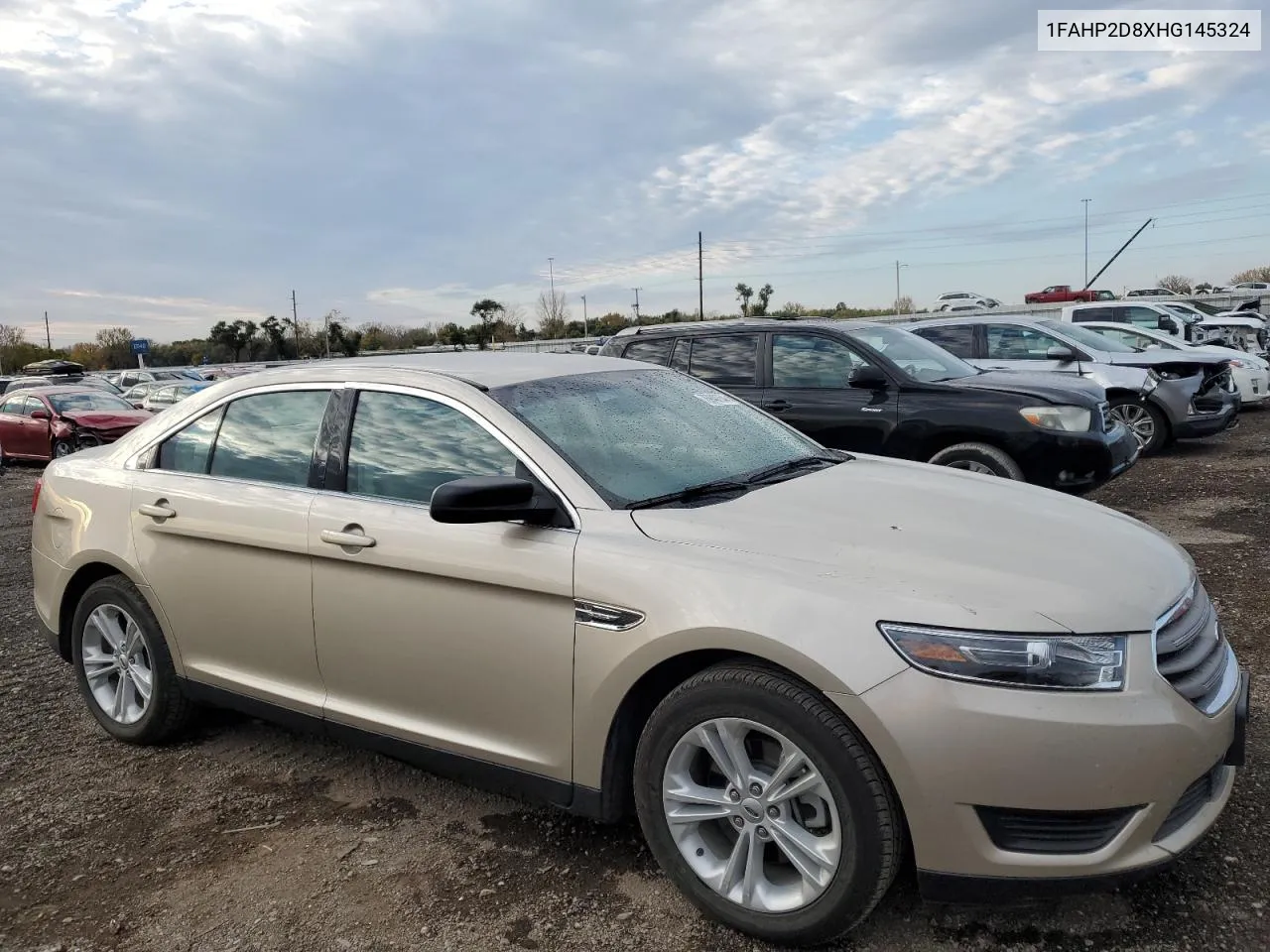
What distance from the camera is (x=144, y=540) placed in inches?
153

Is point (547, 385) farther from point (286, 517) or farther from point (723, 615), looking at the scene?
point (723, 615)

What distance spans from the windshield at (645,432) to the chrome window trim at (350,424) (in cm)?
10

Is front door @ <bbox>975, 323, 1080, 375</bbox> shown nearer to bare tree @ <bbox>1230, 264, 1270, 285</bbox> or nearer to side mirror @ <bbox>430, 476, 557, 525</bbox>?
side mirror @ <bbox>430, 476, 557, 525</bbox>

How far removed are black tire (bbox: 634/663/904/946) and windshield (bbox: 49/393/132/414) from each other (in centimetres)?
1717

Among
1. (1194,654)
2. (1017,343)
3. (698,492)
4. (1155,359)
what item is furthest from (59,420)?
(1194,654)

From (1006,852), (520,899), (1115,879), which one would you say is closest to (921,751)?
(1006,852)

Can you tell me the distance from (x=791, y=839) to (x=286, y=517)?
205cm

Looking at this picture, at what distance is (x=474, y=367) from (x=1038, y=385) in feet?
17.1

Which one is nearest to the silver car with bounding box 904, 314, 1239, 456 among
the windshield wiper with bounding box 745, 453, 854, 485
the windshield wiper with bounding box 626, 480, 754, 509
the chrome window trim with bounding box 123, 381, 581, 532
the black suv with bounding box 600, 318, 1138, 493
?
the black suv with bounding box 600, 318, 1138, 493

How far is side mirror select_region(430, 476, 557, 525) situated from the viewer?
2.72 m

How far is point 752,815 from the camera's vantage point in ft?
8.34

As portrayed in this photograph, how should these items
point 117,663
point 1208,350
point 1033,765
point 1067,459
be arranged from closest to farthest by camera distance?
point 1033,765 → point 117,663 → point 1067,459 → point 1208,350

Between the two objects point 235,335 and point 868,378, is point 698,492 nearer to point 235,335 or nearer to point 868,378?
point 868,378

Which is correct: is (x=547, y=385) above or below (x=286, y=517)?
above
